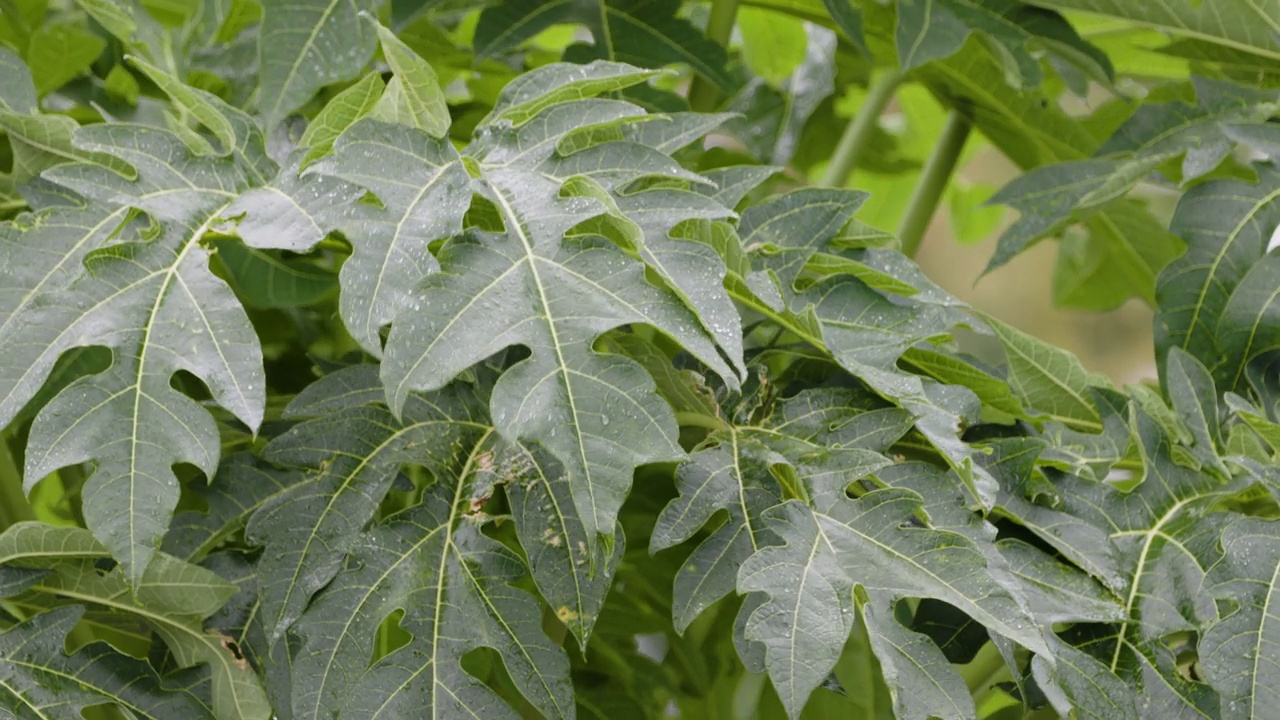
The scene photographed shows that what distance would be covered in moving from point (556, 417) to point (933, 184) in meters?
0.56

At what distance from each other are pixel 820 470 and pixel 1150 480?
168 mm

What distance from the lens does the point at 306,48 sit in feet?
1.95

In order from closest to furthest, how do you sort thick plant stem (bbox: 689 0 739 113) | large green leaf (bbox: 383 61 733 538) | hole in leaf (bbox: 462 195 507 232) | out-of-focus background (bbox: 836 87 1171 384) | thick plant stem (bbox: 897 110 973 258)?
large green leaf (bbox: 383 61 733 538) < hole in leaf (bbox: 462 195 507 232) < thick plant stem (bbox: 689 0 739 113) < thick plant stem (bbox: 897 110 973 258) < out-of-focus background (bbox: 836 87 1171 384)

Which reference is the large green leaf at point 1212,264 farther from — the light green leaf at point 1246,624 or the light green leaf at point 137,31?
the light green leaf at point 137,31

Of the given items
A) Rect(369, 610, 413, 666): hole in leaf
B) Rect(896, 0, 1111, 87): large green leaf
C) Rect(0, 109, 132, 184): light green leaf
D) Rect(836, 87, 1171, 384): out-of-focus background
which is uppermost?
Rect(896, 0, 1111, 87): large green leaf

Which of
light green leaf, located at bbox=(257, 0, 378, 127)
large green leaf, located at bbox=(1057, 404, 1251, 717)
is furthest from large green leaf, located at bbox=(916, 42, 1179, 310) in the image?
light green leaf, located at bbox=(257, 0, 378, 127)

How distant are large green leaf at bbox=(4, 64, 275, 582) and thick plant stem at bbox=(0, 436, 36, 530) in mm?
191

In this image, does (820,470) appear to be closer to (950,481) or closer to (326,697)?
(950,481)

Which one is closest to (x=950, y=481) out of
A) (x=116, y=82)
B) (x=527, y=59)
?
(x=527, y=59)

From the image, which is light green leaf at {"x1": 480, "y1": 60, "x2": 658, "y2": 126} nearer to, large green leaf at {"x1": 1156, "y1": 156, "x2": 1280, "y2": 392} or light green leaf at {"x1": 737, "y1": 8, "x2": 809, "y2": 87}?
large green leaf at {"x1": 1156, "y1": 156, "x2": 1280, "y2": 392}

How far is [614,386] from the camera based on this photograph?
37 cm

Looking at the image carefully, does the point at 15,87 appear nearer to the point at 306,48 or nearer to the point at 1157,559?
the point at 306,48

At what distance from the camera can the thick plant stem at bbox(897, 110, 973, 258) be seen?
843mm

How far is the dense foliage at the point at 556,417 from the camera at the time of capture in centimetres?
38
